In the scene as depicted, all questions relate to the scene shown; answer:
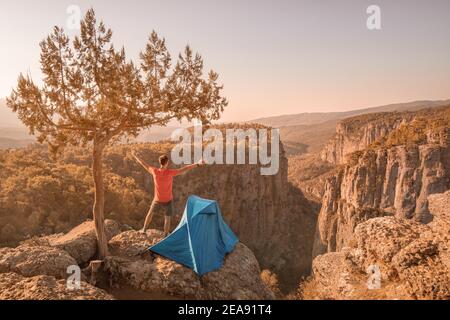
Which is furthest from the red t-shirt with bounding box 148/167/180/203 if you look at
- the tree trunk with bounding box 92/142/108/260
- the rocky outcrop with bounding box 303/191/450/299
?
the rocky outcrop with bounding box 303/191/450/299

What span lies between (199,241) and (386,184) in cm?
4541

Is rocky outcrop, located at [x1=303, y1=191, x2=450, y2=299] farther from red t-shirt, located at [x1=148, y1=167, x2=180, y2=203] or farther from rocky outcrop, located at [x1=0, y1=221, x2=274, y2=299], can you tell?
red t-shirt, located at [x1=148, y1=167, x2=180, y2=203]

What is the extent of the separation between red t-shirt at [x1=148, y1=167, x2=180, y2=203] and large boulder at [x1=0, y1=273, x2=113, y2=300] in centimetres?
344

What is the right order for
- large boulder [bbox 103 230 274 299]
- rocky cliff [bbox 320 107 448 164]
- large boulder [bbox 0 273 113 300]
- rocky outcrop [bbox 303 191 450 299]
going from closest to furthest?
large boulder [bbox 0 273 113 300], rocky outcrop [bbox 303 191 450 299], large boulder [bbox 103 230 274 299], rocky cliff [bbox 320 107 448 164]

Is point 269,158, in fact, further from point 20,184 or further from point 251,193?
point 20,184

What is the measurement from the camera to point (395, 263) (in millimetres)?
7984

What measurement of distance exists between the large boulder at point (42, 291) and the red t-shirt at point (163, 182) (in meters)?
3.44

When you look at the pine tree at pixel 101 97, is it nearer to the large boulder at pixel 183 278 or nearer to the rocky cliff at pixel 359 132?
the large boulder at pixel 183 278

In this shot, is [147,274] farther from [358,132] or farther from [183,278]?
[358,132]

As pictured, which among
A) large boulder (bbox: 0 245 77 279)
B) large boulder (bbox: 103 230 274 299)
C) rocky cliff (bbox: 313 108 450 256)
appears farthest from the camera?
rocky cliff (bbox: 313 108 450 256)

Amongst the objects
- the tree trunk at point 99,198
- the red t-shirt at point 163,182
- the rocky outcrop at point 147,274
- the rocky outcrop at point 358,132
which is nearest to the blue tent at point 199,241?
the rocky outcrop at point 147,274

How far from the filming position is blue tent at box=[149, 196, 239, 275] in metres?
8.66

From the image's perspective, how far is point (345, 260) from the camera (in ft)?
35.1
